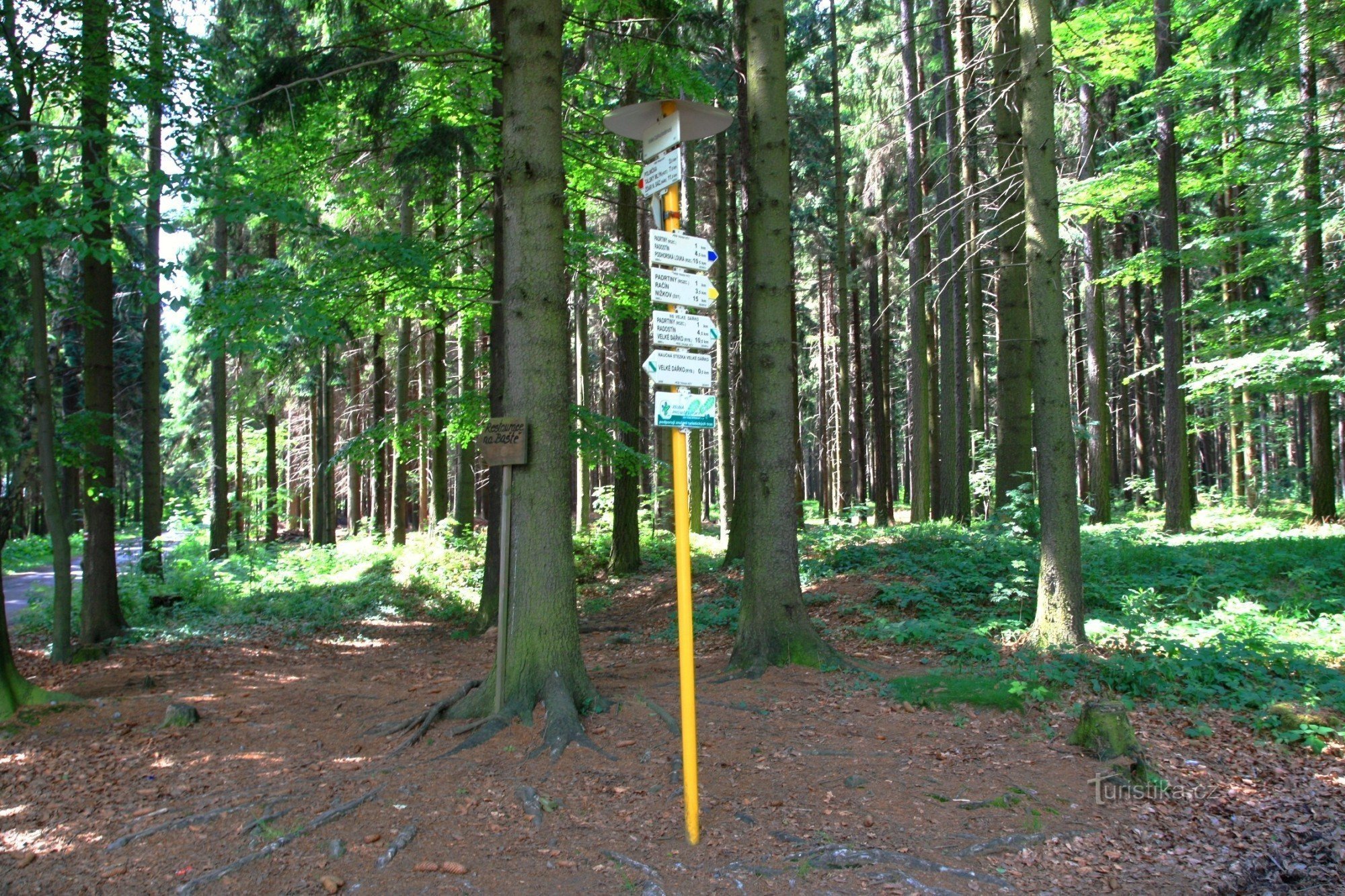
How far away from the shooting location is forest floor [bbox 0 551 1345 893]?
13.8 feet

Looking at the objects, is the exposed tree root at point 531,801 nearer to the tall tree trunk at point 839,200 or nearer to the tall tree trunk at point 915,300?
the tall tree trunk at point 915,300

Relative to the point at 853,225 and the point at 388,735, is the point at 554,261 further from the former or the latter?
the point at 853,225

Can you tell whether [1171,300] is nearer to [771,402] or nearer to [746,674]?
[771,402]

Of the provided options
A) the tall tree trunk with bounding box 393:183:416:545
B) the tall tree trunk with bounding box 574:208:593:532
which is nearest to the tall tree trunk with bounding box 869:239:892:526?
the tall tree trunk with bounding box 574:208:593:532

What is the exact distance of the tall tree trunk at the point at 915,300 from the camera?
58.4 feet

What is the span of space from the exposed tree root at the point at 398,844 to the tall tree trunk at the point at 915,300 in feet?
50.5

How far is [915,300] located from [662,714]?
15.2m

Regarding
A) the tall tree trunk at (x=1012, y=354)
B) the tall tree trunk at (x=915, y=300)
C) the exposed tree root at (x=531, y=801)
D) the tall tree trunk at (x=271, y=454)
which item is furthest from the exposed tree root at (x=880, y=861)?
the tall tree trunk at (x=271, y=454)

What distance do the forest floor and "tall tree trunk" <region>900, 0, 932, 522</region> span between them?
1301 centimetres

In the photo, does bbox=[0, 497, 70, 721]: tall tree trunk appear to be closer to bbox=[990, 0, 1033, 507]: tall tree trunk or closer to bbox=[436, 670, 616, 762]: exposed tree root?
bbox=[436, 670, 616, 762]: exposed tree root

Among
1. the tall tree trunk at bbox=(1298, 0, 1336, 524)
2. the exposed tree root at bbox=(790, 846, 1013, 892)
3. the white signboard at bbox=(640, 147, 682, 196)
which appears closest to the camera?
the exposed tree root at bbox=(790, 846, 1013, 892)

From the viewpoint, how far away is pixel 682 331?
438 centimetres

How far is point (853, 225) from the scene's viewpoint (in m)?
23.7

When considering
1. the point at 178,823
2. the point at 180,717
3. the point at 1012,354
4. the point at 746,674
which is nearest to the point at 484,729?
the point at 178,823
